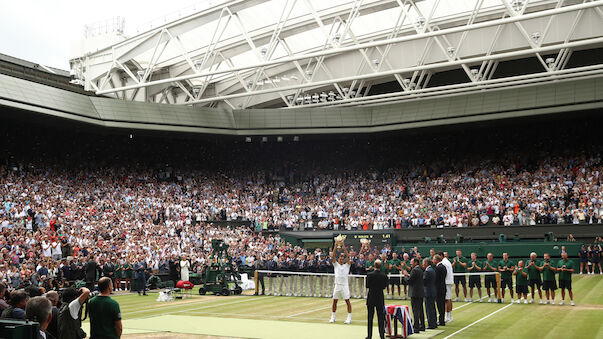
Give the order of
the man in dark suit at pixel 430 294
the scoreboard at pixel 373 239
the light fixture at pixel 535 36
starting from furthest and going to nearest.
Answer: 1. the scoreboard at pixel 373 239
2. the light fixture at pixel 535 36
3. the man in dark suit at pixel 430 294

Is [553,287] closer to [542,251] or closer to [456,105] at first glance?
[542,251]

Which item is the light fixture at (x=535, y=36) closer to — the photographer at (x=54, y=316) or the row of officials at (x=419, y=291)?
the row of officials at (x=419, y=291)

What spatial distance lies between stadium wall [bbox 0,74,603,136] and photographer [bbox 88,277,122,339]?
30306 mm

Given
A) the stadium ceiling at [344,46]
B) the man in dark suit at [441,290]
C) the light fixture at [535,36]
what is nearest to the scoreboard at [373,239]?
the stadium ceiling at [344,46]

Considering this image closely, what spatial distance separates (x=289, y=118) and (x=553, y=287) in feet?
96.5

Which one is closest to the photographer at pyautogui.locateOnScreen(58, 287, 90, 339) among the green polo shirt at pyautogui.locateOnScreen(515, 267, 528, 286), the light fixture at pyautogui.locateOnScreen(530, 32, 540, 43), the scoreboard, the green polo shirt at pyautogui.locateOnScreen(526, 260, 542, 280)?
the green polo shirt at pyautogui.locateOnScreen(515, 267, 528, 286)

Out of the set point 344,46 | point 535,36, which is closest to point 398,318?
point 535,36

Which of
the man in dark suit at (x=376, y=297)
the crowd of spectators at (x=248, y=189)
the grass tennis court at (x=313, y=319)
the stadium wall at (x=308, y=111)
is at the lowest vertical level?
the grass tennis court at (x=313, y=319)

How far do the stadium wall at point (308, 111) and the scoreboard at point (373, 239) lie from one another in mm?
9539

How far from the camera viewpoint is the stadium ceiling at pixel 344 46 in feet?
109

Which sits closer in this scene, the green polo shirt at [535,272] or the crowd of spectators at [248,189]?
the green polo shirt at [535,272]

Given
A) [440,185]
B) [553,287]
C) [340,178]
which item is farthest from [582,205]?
[340,178]

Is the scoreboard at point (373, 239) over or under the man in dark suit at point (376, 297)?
over

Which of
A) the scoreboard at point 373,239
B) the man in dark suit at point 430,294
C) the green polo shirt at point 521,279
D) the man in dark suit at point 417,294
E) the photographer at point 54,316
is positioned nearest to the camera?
the photographer at point 54,316
